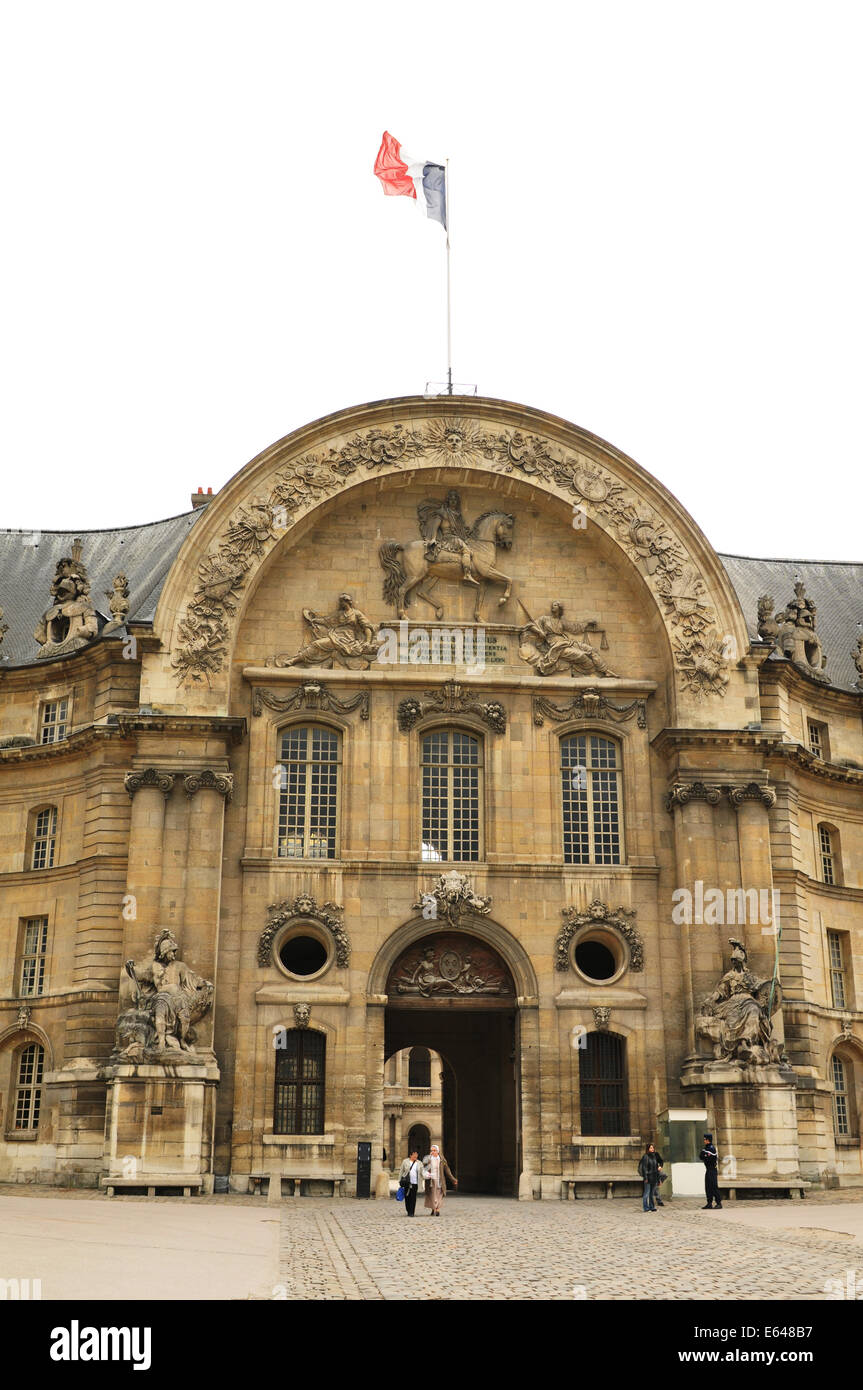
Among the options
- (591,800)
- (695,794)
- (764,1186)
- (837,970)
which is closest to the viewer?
(764,1186)

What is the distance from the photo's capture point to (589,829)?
36.6 meters

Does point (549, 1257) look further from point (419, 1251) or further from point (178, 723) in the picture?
point (178, 723)

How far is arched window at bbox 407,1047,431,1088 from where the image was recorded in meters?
74.8

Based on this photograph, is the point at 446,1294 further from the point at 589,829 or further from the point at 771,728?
the point at 771,728

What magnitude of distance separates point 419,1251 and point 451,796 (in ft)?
60.1

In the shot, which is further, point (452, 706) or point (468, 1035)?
point (468, 1035)

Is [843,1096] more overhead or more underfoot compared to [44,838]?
more underfoot

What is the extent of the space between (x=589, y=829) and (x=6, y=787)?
16.1 meters

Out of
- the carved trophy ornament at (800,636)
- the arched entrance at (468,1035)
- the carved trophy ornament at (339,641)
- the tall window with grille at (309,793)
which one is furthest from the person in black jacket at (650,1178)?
the carved trophy ornament at (800,636)

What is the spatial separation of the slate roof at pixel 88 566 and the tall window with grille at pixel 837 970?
21.5m

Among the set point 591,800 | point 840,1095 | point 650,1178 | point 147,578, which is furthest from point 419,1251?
point 147,578

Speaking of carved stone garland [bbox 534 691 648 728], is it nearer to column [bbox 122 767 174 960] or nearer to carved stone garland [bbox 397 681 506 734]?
carved stone garland [bbox 397 681 506 734]

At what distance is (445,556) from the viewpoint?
125 feet

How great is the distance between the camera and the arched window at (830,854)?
40000mm
